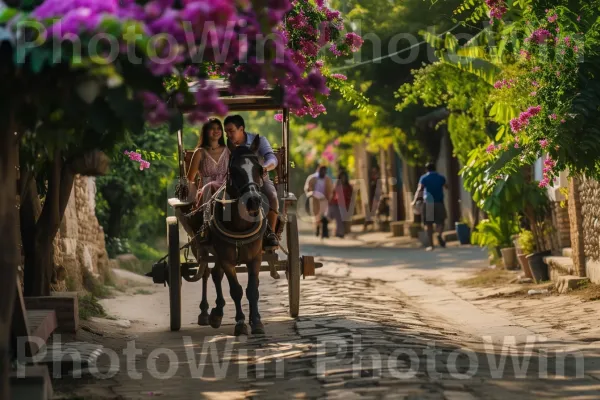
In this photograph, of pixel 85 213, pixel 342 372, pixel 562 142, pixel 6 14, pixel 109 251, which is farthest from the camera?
pixel 109 251

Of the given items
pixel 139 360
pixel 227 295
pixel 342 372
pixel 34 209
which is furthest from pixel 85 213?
pixel 342 372

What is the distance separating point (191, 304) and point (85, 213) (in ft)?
8.58

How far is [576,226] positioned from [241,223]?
19.9 feet

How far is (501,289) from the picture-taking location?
57.7ft

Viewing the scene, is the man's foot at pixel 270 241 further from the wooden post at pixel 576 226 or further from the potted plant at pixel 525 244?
the potted plant at pixel 525 244

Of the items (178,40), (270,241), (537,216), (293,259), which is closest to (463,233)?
(537,216)

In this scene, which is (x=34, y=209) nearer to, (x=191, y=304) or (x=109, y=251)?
(x=191, y=304)

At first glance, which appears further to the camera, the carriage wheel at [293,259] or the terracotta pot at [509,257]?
the terracotta pot at [509,257]

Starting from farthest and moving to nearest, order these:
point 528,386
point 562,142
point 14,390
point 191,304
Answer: point 191,304, point 562,142, point 528,386, point 14,390

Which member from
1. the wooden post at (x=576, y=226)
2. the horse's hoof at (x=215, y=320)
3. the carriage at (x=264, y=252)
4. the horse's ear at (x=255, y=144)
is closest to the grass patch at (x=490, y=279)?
the wooden post at (x=576, y=226)

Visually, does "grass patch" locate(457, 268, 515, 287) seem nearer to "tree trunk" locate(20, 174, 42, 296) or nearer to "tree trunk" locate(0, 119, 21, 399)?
"tree trunk" locate(20, 174, 42, 296)

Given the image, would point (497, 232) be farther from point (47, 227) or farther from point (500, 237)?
point (47, 227)

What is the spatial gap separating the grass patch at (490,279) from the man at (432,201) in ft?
20.6

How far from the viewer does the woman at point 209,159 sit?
43.8 ft
